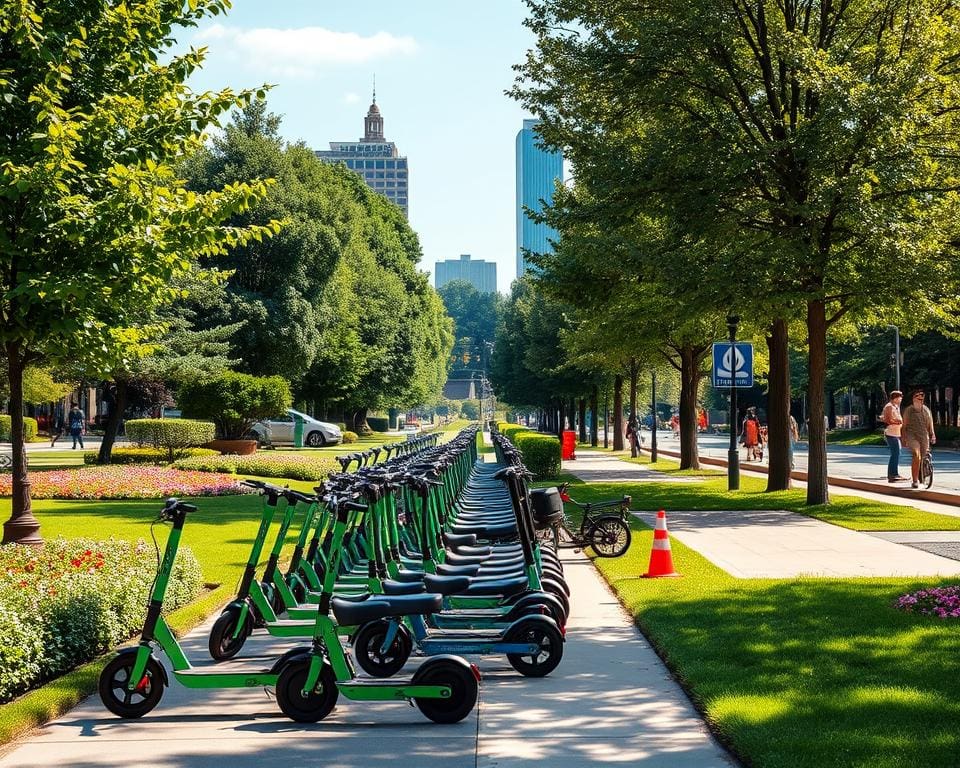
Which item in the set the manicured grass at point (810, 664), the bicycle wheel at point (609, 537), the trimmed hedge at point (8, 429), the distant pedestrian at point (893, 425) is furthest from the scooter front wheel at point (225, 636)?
the trimmed hedge at point (8, 429)

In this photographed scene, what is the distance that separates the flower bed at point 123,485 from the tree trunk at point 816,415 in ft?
40.1

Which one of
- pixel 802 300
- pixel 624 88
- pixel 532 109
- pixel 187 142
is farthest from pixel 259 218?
pixel 187 142

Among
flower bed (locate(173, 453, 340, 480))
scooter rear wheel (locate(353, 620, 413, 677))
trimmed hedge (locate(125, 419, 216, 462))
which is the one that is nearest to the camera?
scooter rear wheel (locate(353, 620, 413, 677))

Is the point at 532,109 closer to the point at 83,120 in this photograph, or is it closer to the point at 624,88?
the point at 624,88

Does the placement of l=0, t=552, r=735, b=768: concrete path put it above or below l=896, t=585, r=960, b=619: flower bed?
below

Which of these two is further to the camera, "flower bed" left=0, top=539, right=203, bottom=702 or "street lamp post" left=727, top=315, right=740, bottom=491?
"street lamp post" left=727, top=315, right=740, bottom=491

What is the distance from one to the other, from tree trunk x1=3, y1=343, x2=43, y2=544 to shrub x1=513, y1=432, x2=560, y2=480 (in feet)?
52.2

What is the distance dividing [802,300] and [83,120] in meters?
12.0

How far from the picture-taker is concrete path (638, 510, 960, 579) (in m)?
12.2

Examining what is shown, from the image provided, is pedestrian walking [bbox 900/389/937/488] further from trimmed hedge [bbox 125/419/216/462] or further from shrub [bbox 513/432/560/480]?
trimmed hedge [bbox 125/419/216/462]

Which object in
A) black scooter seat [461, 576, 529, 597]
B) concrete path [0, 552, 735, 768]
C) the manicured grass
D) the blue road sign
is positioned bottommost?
concrete path [0, 552, 735, 768]

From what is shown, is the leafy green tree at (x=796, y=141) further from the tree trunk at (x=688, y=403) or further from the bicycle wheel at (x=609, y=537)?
the tree trunk at (x=688, y=403)

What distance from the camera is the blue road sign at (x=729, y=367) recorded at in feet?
77.4

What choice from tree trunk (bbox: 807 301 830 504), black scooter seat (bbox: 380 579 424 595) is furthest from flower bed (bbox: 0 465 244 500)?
black scooter seat (bbox: 380 579 424 595)
